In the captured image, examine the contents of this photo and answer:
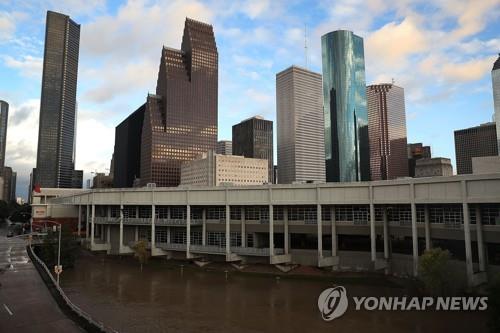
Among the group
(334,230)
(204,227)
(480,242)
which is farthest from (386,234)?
(204,227)

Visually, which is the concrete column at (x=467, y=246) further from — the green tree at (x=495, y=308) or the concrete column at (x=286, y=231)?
the concrete column at (x=286, y=231)

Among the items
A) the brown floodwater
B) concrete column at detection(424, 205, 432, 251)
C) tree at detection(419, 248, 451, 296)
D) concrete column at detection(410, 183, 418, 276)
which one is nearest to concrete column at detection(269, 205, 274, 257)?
the brown floodwater

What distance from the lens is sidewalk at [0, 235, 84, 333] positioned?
32.1 metres

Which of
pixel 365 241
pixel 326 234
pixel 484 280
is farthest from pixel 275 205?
pixel 484 280

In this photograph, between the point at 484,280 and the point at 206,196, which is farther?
the point at 206,196

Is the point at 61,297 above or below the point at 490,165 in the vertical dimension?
below

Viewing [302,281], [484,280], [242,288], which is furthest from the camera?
[302,281]

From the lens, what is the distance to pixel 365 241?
62.8 m

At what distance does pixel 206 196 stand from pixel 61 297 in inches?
1387

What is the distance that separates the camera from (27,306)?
1480 inches

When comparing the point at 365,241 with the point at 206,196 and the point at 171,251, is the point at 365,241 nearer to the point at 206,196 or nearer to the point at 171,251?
the point at 206,196

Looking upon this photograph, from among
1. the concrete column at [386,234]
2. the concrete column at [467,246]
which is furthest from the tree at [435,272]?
the concrete column at [386,234]

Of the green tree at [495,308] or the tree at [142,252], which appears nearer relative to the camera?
the green tree at [495,308]

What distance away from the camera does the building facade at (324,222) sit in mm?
49375
